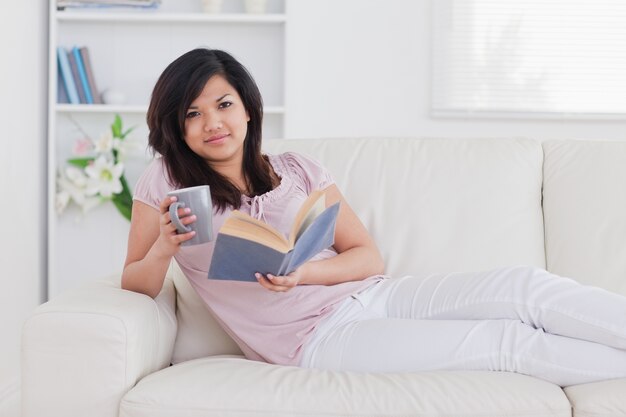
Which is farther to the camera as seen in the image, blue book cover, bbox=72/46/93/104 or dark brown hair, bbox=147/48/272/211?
blue book cover, bbox=72/46/93/104

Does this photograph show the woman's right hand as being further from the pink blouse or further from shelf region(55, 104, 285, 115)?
shelf region(55, 104, 285, 115)

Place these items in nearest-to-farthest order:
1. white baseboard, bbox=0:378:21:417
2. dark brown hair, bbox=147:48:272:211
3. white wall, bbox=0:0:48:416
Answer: dark brown hair, bbox=147:48:272:211 < white baseboard, bbox=0:378:21:417 < white wall, bbox=0:0:48:416

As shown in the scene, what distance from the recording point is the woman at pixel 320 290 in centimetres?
176

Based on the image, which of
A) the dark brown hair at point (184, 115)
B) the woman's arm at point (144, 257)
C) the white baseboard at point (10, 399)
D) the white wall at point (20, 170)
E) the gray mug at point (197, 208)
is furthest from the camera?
the white wall at point (20, 170)

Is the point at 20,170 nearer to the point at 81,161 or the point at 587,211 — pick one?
the point at 81,161

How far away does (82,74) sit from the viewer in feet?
12.5

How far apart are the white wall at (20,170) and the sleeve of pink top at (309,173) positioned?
1267 mm

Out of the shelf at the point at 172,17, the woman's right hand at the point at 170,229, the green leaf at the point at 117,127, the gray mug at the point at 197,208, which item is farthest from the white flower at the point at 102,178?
the gray mug at the point at 197,208

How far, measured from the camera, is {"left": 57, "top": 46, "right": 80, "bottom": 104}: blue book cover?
3.78m

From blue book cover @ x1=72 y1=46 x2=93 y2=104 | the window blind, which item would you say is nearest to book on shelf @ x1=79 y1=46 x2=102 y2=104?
blue book cover @ x1=72 y1=46 x2=93 y2=104

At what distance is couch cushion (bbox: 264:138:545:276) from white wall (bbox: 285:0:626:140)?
1.51m

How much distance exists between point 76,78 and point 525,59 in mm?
1978

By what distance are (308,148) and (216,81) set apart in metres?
0.41

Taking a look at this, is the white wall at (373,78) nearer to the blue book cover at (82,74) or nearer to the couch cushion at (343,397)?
the blue book cover at (82,74)
